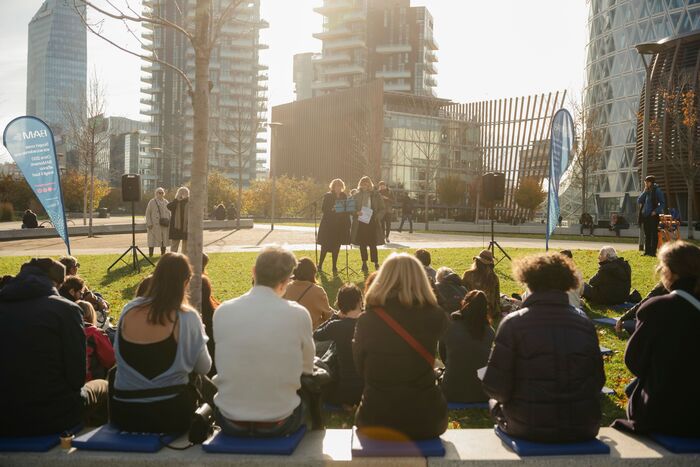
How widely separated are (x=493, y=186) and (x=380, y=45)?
11032cm

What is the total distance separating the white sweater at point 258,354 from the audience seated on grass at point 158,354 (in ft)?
0.87

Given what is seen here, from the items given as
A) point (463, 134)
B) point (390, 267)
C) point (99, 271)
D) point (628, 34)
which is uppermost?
point (628, 34)

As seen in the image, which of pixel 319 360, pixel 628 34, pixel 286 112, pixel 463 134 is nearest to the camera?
pixel 319 360

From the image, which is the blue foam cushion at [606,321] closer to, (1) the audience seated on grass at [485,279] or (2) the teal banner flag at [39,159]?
(1) the audience seated on grass at [485,279]

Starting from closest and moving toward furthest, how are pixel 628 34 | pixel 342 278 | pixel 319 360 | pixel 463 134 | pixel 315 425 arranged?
pixel 315 425 → pixel 319 360 → pixel 342 278 → pixel 628 34 → pixel 463 134

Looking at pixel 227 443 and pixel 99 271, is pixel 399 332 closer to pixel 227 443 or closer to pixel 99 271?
pixel 227 443

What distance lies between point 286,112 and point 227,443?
107 metres

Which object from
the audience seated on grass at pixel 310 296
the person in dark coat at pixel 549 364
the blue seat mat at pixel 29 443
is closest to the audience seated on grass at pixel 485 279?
the audience seated on grass at pixel 310 296

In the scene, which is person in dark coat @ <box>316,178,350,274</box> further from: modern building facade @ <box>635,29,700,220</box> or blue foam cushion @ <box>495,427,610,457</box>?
modern building facade @ <box>635,29,700,220</box>

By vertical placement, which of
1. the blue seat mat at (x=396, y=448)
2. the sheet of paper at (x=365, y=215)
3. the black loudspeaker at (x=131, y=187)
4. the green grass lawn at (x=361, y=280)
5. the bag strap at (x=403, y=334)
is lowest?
the green grass lawn at (x=361, y=280)

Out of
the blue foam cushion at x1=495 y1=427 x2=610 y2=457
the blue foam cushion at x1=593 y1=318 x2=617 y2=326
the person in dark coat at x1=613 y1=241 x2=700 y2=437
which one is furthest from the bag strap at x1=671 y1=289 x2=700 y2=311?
the blue foam cushion at x1=593 y1=318 x2=617 y2=326

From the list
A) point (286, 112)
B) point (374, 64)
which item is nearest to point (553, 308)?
point (286, 112)

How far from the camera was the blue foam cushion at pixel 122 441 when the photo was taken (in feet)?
12.9

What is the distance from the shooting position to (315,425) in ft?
15.0
